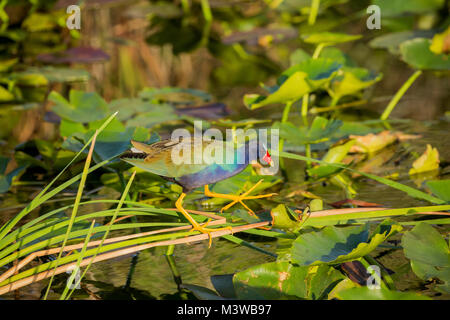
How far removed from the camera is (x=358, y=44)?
4078 mm

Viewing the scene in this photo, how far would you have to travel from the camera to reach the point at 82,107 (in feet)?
8.38

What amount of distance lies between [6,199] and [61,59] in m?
1.97

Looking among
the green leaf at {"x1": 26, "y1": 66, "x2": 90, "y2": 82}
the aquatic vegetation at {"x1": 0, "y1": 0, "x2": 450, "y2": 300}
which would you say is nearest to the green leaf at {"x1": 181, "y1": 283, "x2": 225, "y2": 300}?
the aquatic vegetation at {"x1": 0, "y1": 0, "x2": 450, "y2": 300}

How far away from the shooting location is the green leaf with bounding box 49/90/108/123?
248cm

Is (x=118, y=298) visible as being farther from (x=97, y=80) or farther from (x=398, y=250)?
(x=97, y=80)

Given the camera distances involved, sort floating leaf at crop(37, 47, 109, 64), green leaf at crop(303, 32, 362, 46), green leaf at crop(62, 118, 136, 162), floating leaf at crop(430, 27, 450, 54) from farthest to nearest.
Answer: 1. floating leaf at crop(37, 47, 109, 64)
2. floating leaf at crop(430, 27, 450, 54)
3. green leaf at crop(303, 32, 362, 46)
4. green leaf at crop(62, 118, 136, 162)

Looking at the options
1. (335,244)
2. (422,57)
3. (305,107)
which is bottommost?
(335,244)

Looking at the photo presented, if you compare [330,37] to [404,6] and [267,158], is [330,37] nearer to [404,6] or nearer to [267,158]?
[267,158]

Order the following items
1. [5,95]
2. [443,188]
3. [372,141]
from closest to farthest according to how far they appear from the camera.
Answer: [443,188], [372,141], [5,95]

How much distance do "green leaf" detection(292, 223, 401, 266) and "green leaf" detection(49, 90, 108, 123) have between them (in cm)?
137

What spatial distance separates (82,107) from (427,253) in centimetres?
167

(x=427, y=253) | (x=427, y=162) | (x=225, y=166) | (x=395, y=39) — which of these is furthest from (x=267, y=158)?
(x=395, y=39)

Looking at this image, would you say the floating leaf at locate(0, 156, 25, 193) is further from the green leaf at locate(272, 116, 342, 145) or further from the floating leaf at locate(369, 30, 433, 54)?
the floating leaf at locate(369, 30, 433, 54)
